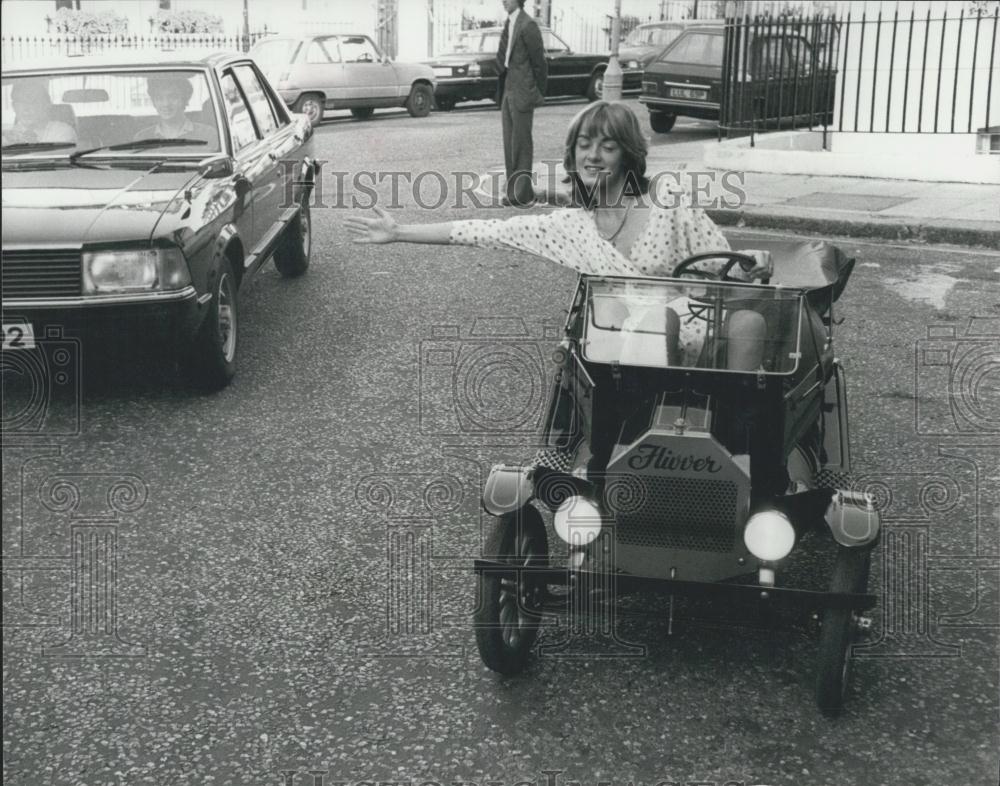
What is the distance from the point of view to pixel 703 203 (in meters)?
11.7

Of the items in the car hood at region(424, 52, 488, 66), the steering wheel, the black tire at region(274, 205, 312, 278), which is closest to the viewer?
the steering wheel

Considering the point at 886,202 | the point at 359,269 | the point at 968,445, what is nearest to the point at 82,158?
the point at 359,269

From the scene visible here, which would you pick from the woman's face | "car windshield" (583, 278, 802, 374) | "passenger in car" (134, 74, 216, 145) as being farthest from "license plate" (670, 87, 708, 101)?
"car windshield" (583, 278, 802, 374)

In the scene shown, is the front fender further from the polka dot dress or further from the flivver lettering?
the polka dot dress

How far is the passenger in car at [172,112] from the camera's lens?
7.11 m

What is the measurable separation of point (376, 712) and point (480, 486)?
1.81 meters

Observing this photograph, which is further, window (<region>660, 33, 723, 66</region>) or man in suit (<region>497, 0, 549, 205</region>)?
window (<region>660, 33, 723, 66</region>)

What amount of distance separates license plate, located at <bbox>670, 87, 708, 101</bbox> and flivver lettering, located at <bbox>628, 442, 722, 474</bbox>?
53.4 feet

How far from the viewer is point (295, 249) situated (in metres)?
8.91

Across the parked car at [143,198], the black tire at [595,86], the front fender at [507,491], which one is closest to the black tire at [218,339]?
the parked car at [143,198]

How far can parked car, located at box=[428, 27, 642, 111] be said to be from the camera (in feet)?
82.1

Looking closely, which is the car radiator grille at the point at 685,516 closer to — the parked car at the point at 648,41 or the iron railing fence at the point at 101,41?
the parked car at the point at 648,41

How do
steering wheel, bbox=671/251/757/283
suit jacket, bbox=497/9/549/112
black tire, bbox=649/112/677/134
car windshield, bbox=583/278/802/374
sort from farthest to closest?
black tire, bbox=649/112/677/134 < suit jacket, bbox=497/9/549/112 < steering wheel, bbox=671/251/757/283 < car windshield, bbox=583/278/802/374

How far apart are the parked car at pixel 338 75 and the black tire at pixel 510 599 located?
19.7 metres
